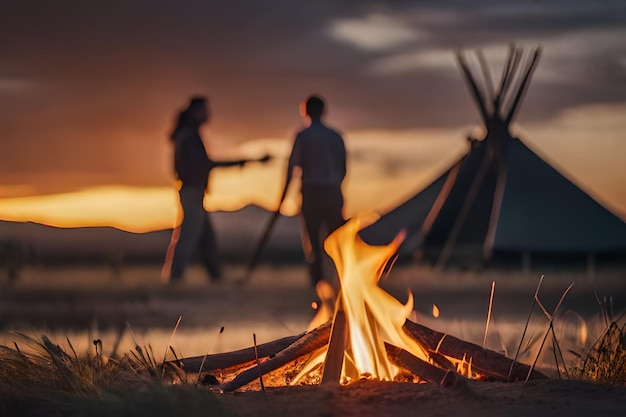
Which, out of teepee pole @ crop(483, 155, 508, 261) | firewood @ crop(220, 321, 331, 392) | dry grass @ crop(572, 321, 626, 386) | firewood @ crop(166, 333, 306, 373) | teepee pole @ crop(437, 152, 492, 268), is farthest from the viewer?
teepee pole @ crop(437, 152, 492, 268)

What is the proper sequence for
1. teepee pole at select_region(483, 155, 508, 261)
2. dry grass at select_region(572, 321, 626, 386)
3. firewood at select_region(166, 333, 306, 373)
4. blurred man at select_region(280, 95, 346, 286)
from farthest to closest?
teepee pole at select_region(483, 155, 508, 261) → blurred man at select_region(280, 95, 346, 286) → firewood at select_region(166, 333, 306, 373) → dry grass at select_region(572, 321, 626, 386)

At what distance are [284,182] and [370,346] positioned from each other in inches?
204

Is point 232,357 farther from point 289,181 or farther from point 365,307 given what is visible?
point 289,181

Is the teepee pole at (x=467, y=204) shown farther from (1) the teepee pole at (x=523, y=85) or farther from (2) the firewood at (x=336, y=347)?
(2) the firewood at (x=336, y=347)

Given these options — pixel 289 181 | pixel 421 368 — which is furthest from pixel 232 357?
pixel 289 181

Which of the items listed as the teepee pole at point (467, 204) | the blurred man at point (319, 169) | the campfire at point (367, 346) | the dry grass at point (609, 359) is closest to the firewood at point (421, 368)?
the campfire at point (367, 346)

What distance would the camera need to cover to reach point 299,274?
14.1m

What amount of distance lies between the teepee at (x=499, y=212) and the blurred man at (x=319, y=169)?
4207mm

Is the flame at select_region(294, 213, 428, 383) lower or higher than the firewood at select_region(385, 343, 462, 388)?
higher

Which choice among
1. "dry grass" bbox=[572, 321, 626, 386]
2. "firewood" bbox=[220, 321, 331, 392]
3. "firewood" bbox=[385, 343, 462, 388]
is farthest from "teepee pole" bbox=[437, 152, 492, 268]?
"firewood" bbox=[385, 343, 462, 388]

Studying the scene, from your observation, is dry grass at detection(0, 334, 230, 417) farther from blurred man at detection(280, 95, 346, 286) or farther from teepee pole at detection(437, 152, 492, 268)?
teepee pole at detection(437, 152, 492, 268)

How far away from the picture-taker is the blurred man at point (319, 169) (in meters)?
9.55

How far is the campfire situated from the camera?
469cm

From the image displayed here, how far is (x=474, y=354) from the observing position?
4.99m
